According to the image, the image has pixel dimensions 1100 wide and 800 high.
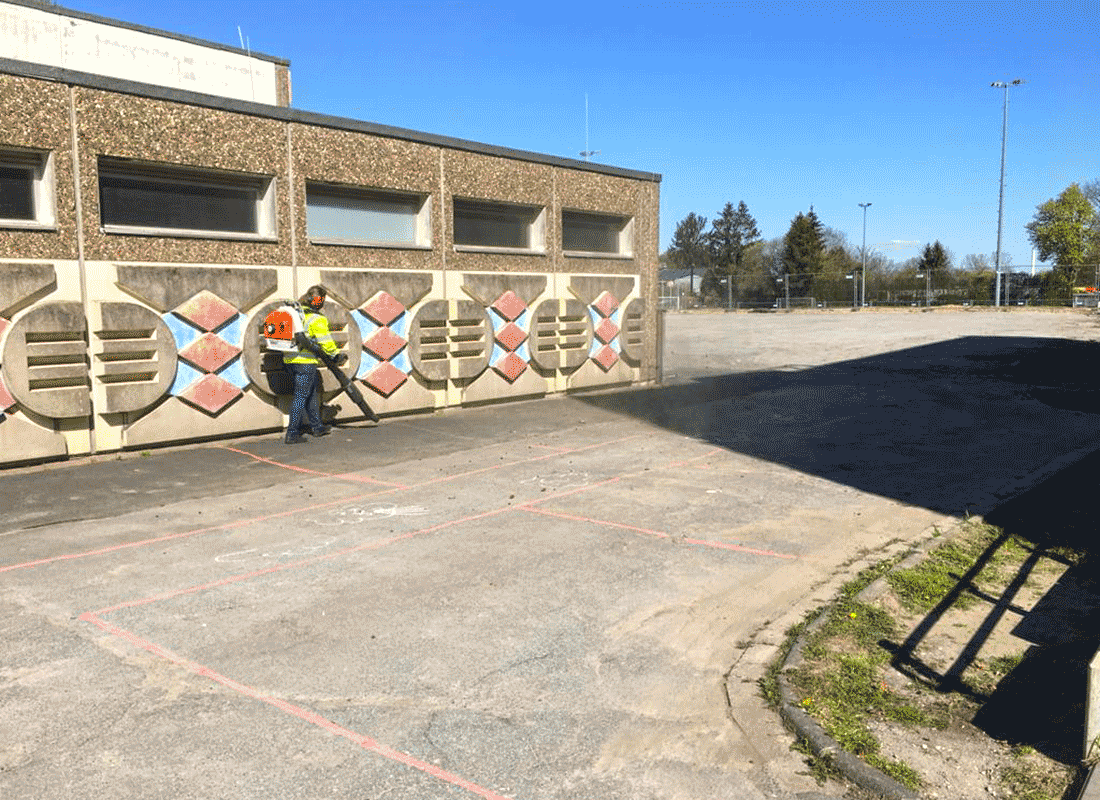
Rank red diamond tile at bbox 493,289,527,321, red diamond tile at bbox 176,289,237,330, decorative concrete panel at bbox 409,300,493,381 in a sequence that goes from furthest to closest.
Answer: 1. red diamond tile at bbox 493,289,527,321
2. decorative concrete panel at bbox 409,300,493,381
3. red diamond tile at bbox 176,289,237,330

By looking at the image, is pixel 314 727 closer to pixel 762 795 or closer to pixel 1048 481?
pixel 762 795

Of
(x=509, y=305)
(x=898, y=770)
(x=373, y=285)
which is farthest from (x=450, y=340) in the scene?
(x=898, y=770)

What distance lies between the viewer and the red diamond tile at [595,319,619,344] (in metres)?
16.4

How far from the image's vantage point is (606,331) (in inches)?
654

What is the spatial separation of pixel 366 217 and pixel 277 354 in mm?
2472

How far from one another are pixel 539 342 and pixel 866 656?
10.9 metres

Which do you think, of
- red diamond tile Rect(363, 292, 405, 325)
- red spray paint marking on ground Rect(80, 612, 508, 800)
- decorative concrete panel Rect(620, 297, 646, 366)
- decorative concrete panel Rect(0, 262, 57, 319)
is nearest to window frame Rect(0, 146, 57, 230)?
decorative concrete panel Rect(0, 262, 57, 319)

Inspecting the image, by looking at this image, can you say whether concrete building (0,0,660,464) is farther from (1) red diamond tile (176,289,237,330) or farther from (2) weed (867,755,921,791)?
(2) weed (867,755,921,791)

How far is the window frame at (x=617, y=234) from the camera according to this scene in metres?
→ 15.8

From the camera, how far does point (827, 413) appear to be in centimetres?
1435

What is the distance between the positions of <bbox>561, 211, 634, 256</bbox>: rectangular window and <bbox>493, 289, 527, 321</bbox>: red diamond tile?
167cm

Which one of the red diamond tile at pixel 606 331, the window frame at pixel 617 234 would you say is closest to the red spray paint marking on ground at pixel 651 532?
the window frame at pixel 617 234

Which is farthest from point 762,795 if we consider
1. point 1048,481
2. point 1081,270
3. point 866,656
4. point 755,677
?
point 1081,270

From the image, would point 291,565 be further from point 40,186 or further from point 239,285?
point 40,186
